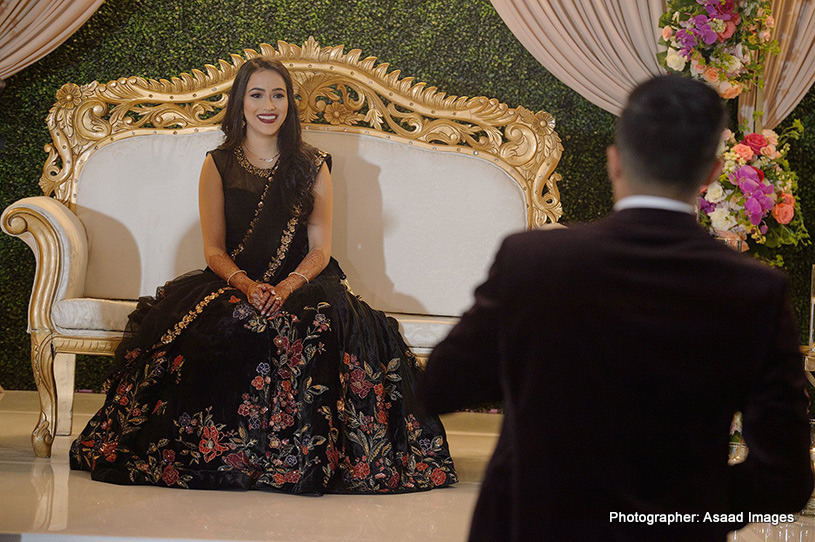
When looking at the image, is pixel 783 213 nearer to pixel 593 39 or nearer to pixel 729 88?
pixel 729 88

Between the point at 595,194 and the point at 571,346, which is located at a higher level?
the point at 595,194

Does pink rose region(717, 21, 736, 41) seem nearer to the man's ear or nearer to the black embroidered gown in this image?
the black embroidered gown

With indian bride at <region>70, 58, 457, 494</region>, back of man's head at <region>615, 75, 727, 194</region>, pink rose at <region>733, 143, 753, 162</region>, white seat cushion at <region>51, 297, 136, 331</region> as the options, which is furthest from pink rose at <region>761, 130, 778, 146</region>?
back of man's head at <region>615, 75, 727, 194</region>

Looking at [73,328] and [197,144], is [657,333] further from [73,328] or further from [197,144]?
[197,144]

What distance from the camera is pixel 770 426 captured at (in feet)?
3.40

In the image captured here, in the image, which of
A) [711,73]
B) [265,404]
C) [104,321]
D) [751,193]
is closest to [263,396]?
[265,404]

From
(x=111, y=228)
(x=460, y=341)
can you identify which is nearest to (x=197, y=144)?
(x=111, y=228)

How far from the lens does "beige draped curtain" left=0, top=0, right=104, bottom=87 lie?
14.5 ft

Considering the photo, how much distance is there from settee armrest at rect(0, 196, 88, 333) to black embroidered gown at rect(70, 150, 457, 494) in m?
0.45

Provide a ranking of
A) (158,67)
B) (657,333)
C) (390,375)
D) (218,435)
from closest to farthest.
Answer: (657,333) < (218,435) < (390,375) < (158,67)

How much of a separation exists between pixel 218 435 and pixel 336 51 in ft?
7.09

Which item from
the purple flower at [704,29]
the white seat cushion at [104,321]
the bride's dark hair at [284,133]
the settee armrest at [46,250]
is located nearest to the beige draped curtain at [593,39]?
the purple flower at [704,29]

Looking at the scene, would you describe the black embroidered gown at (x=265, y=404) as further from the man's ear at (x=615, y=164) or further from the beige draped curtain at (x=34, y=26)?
the man's ear at (x=615, y=164)

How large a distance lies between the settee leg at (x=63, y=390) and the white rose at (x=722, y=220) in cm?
289
